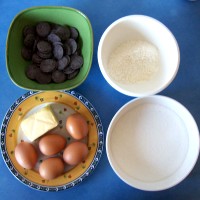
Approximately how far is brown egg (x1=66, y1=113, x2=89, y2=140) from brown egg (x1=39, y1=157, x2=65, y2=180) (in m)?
0.09

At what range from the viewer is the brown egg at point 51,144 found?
0.88 m

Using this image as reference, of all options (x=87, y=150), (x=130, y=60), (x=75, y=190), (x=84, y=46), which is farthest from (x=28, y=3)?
(x=75, y=190)

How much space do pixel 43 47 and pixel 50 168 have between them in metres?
0.35

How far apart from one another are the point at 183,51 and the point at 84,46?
315 mm

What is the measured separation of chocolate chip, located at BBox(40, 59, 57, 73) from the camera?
0.90 meters

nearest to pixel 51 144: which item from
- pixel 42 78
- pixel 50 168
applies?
pixel 50 168

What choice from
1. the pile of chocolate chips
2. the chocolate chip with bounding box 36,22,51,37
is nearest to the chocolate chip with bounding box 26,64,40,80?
the pile of chocolate chips

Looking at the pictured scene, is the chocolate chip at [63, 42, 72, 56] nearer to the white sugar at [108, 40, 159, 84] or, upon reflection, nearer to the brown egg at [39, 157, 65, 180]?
the white sugar at [108, 40, 159, 84]

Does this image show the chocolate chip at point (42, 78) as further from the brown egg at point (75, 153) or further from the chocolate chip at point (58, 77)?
the brown egg at point (75, 153)

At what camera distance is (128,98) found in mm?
958

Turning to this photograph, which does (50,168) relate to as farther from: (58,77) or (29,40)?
(29,40)

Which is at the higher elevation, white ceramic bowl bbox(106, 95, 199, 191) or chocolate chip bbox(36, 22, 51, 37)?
chocolate chip bbox(36, 22, 51, 37)

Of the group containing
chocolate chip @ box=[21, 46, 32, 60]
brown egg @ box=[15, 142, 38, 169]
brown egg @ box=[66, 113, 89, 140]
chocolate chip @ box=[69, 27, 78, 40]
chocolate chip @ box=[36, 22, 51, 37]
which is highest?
chocolate chip @ box=[36, 22, 51, 37]

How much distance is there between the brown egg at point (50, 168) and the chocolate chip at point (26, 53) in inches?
12.0
